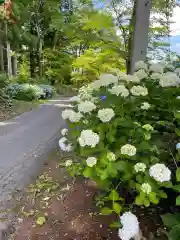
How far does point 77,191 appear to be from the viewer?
7.17 feet

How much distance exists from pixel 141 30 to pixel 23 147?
2.35 m

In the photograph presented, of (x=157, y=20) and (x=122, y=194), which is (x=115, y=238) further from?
(x=157, y=20)

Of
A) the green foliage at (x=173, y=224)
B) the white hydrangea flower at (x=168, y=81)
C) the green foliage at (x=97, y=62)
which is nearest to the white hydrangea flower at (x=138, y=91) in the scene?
the white hydrangea flower at (x=168, y=81)

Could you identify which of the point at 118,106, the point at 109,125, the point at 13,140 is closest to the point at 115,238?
the point at 109,125

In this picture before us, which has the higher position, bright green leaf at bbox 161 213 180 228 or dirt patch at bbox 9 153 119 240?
bright green leaf at bbox 161 213 180 228

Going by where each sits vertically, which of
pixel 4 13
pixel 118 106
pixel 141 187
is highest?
pixel 4 13

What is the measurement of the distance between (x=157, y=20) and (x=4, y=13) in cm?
577

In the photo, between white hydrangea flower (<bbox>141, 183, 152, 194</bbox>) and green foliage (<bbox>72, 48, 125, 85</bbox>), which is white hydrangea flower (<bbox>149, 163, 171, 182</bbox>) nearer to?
white hydrangea flower (<bbox>141, 183, 152, 194</bbox>)

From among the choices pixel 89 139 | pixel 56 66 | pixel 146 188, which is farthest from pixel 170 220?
pixel 56 66

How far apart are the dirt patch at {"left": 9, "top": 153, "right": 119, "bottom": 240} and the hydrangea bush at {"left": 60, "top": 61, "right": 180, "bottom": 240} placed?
0.19 meters

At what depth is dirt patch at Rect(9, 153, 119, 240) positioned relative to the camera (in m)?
1.70

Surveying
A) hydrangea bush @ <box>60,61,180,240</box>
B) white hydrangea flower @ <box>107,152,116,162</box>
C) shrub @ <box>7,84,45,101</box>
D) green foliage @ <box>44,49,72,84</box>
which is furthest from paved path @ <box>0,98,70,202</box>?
green foliage @ <box>44,49,72,84</box>

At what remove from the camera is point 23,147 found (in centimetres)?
361

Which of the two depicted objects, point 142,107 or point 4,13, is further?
point 4,13
